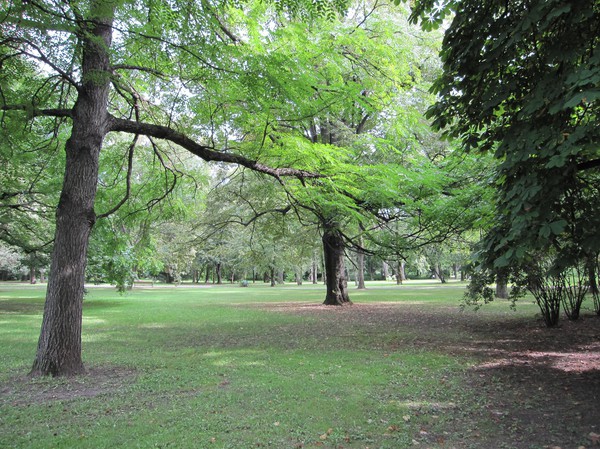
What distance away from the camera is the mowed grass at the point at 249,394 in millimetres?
4336

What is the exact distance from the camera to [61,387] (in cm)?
620

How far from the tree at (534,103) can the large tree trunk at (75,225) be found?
219 inches

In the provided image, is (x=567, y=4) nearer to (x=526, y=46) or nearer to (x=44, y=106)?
(x=526, y=46)

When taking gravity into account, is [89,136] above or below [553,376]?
above

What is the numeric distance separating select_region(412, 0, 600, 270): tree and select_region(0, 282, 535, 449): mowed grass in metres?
2.18

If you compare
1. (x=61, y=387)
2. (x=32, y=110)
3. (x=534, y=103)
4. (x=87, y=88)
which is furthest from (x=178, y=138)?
(x=534, y=103)

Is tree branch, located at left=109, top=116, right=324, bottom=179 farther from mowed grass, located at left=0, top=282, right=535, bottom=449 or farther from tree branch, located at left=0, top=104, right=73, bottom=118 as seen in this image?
mowed grass, located at left=0, top=282, right=535, bottom=449

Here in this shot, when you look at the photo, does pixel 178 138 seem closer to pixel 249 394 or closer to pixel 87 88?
pixel 87 88

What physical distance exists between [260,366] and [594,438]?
16.8 ft

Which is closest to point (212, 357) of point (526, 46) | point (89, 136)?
point (89, 136)

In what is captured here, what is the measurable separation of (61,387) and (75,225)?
2.59 meters

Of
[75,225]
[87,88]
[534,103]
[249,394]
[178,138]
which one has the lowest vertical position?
[249,394]

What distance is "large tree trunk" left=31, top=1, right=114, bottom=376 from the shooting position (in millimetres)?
6699

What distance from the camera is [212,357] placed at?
8.45m
